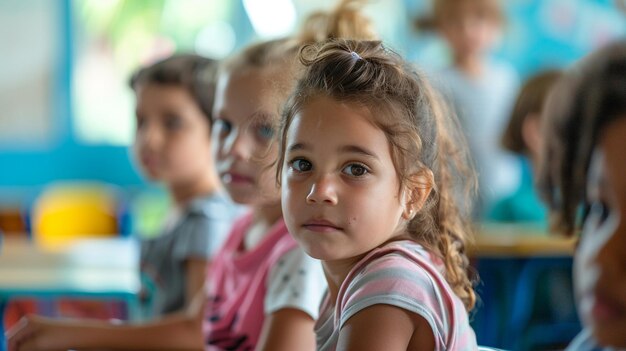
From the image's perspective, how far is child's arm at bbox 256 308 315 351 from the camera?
1281 mm

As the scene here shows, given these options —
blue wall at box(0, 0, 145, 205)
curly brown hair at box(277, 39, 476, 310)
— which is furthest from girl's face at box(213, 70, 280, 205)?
blue wall at box(0, 0, 145, 205)

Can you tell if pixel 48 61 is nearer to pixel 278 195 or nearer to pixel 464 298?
pixel 278 195

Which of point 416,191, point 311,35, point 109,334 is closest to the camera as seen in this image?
point 416,191

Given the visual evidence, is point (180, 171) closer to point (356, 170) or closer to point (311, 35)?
point (311, 35)

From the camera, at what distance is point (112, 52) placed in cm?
582

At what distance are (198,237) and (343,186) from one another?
3.40 ft

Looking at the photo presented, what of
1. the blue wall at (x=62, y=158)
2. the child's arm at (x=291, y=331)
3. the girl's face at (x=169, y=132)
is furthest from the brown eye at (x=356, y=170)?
the blue wall at (x=62, y=158)

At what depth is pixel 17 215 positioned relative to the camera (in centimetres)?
425

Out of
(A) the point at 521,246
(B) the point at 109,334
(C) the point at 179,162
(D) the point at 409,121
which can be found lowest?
(A) the point at 521,246

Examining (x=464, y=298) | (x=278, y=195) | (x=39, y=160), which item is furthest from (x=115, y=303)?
(x=39, y=160)

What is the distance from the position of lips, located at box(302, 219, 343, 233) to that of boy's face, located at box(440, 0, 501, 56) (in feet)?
10.8

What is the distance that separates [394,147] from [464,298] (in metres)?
0.26

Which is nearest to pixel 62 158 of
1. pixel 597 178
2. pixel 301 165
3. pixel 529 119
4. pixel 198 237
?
pixel 529 119

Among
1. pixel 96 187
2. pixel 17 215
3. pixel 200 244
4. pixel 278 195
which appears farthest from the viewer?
pixel 96 187
